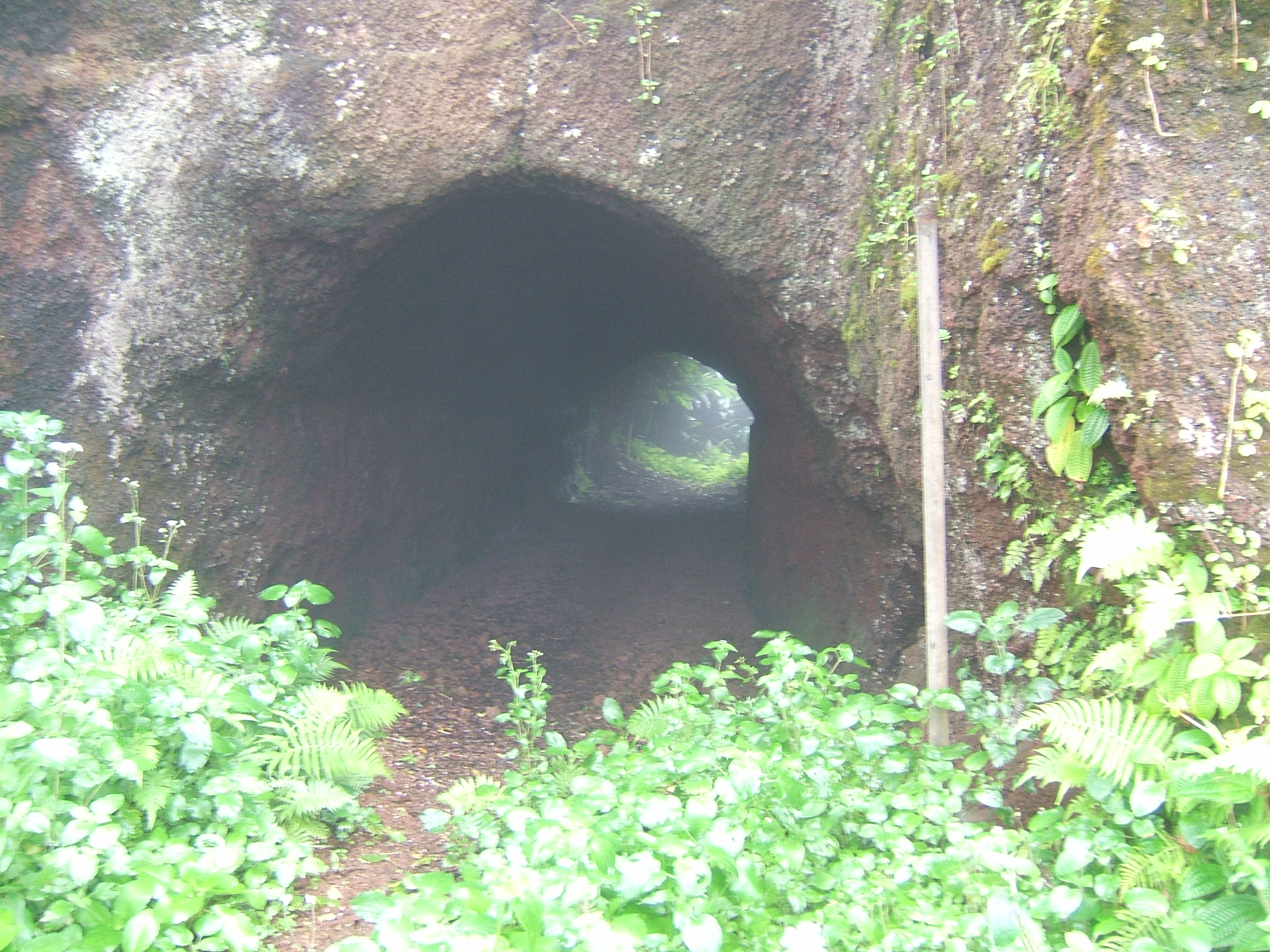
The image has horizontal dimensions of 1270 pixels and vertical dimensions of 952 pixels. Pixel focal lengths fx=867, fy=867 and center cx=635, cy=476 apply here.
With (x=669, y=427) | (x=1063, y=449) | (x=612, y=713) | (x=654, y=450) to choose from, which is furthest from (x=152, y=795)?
(x=669, y=427)

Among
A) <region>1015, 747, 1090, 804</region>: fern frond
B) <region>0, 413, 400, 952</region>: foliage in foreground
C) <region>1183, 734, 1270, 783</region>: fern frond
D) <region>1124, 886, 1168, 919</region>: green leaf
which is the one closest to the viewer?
<region>1183, 734, 1270, 783</region>: fern frond

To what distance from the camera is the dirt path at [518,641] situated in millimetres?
3414

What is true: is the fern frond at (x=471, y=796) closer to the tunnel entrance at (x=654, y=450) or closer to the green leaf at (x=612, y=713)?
the green leaf at (x=612, y=713)

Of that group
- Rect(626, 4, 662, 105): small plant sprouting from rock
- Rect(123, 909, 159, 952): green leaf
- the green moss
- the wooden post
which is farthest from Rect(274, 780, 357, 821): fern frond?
Rect(626, 4, 662, 105): small plant sprouting from rock

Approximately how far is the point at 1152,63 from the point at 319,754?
3845mm

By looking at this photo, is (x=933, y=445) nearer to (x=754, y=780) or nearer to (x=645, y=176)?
(x=754, y=780)

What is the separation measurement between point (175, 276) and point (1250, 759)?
16.4 feet

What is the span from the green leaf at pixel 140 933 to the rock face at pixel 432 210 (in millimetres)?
2943

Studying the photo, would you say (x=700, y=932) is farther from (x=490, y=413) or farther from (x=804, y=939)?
(x=490, y=413)

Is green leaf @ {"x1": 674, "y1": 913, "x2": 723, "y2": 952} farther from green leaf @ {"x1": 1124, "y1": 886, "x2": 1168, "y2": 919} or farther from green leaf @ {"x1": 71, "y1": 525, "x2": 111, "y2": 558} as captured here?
green leaf @ {"x1": 71, "y1": 525, "x2": 111, "y2": 558}

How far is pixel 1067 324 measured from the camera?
3008mm

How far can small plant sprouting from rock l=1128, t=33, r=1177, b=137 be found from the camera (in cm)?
276

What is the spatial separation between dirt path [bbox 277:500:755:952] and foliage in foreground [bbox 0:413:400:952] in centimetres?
26

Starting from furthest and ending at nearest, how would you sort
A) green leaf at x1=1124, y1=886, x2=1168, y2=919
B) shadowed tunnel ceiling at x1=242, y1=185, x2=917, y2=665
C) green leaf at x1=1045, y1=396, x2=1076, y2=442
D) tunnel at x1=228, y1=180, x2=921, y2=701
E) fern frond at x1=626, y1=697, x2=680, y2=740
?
shadowed tunnel ceiling at x1=242, y1=185, x2=917, y2=665 → tunnel at x1=228, y1=180, x2=921, y2=701 → fern frond at x1=626, y1=697, x2=680, y2=740 → green leaf at x1=1045, y1=396, x2=1076, y2=442 → green leaf at x1=1124, y1=886, x2=1168, y2=919
